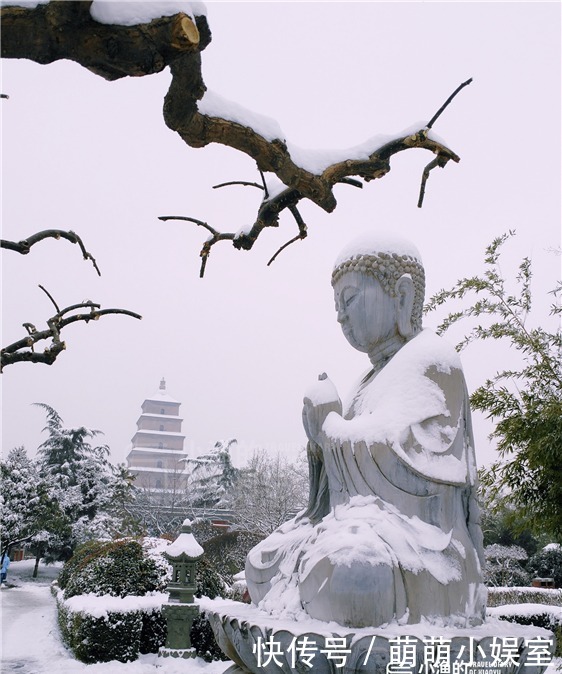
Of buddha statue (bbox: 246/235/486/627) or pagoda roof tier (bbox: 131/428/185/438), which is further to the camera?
pagoda roof tier (bbox: 131/428/185/438)

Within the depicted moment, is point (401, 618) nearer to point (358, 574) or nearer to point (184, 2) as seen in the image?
point (358, 574)

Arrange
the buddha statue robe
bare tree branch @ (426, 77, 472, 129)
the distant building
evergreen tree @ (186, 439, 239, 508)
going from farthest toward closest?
the distant building → evergreen tree @ (186, 439, 239, 508) → bare tree branch @ (426, 77, 472, 129) → the buddha statue robe

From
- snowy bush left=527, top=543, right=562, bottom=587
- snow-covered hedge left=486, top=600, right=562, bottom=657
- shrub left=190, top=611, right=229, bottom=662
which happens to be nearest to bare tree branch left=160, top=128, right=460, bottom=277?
shrub left=190, top=611, right=229, bottom=662

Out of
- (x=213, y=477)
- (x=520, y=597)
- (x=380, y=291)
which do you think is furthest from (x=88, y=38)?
(x=213, y=477)

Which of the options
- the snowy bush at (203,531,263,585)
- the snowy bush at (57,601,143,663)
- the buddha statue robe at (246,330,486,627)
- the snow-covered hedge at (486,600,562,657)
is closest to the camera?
the buddha statue robe at (246,330,486,627)

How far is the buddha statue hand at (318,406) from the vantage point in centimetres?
299

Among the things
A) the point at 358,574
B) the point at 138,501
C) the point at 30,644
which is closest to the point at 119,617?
the point at 30,644

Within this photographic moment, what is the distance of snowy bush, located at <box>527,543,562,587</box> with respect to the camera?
1920cm

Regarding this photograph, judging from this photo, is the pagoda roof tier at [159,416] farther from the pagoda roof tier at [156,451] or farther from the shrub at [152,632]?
the shrub at [152,632]

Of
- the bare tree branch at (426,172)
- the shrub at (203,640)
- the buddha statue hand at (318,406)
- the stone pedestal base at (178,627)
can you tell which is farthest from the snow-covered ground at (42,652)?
the bare tree branch at (426,172)

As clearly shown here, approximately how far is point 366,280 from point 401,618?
1526 mm

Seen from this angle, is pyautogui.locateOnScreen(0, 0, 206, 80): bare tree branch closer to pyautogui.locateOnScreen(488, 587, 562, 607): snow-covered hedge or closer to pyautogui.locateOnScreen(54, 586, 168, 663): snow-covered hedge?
pyautogui.locateOnScreen(54, 586, 168, 663): snow-covered hedge

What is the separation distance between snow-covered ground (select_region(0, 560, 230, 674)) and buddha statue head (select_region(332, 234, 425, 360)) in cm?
646

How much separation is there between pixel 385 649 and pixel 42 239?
4079 millimetres
